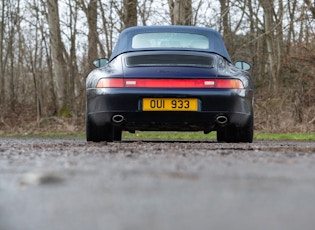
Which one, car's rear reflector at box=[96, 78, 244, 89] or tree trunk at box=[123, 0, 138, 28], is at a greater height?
tree trunk at box=[123, 0, 138, 28]

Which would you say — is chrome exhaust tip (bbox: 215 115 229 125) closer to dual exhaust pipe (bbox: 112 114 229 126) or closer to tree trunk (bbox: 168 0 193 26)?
dual exhaust pipe (bbox: 112 114 229 126)

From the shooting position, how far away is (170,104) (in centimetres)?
602

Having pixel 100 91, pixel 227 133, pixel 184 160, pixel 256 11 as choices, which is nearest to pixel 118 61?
pixel 100 91

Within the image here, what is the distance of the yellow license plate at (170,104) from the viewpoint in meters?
6.00

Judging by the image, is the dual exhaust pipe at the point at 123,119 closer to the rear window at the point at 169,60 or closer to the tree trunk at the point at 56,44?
the rear window at the point at 169,60

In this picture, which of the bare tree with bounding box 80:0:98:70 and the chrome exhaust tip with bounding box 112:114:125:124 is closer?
the chrome exhaust tip with bounding box 112:114:125:124

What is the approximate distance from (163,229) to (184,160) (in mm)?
1883

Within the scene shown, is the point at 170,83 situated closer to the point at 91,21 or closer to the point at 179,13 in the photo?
the point at 179,13

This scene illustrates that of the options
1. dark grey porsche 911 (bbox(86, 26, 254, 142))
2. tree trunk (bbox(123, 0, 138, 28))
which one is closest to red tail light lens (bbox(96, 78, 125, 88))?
dark grey porsche 911 (bbox(86, 26, 254, 142))

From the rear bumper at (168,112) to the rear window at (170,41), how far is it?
0.78 meters

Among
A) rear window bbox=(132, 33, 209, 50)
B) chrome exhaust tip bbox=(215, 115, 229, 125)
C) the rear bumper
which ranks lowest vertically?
chrome exhaust tip bbox=(215, 115, 229, 125)

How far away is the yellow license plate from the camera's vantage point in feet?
19.7

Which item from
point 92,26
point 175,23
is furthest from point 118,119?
point 92,26

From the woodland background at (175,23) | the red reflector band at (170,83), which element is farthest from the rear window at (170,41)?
the woodland background at (175,23)
